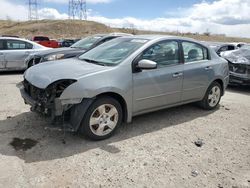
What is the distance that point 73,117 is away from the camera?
434 cm

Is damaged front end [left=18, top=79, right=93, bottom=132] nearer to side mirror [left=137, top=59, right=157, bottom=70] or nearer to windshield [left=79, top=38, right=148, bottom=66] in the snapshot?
windshield [left=79, top=38, right=148, bottom=66]

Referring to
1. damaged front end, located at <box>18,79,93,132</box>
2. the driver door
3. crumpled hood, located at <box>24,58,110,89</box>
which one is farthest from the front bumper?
damaged front end, located at <box>18,79,93,132</box>

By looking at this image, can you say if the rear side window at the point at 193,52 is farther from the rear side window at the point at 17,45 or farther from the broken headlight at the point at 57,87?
the rear side window at the point at 17,45

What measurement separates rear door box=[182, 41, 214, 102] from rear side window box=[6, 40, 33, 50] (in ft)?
25.4

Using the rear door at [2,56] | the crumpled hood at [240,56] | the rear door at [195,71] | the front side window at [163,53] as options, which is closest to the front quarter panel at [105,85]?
the front side window at [163,53]

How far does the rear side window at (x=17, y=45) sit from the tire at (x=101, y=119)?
8143 millimetres

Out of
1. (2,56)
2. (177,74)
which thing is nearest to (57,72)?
(177,74)

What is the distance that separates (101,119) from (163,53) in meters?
1.82

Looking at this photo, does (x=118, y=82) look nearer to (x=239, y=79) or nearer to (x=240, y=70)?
(x=239, y=79)

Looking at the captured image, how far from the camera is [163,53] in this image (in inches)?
216

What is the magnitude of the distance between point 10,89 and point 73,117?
4602 millimetres

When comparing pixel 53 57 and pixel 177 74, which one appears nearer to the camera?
pixel 177 74

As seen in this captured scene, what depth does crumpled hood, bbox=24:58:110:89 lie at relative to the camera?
4395 mm

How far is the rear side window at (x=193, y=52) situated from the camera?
5.89m
